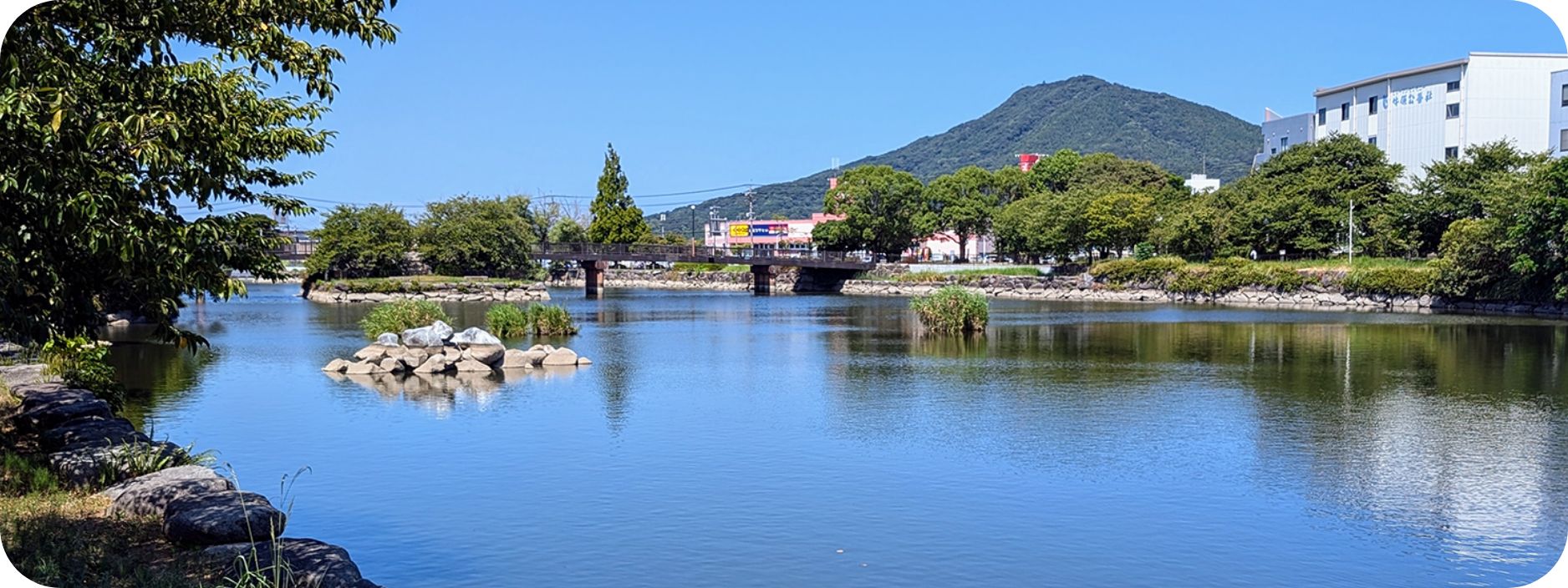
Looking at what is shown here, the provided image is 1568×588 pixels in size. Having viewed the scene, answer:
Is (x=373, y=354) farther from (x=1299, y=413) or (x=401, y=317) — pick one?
(x=1299, y=413)

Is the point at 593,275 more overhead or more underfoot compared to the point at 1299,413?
more overhead

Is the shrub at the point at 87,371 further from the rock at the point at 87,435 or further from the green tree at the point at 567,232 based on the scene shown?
the green tree at the point at 567,232

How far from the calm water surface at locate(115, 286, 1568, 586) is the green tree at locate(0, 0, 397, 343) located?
3260mm

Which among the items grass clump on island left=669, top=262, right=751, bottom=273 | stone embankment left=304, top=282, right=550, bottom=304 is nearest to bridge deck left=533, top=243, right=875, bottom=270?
stone embankment left=304, top=282, right=550, bottom=304

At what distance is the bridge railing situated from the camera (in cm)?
7700

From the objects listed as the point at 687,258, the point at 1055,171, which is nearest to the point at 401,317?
the point at 687,258

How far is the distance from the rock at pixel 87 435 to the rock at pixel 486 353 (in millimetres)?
13364

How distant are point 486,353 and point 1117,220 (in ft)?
175

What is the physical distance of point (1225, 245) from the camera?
6538 cm

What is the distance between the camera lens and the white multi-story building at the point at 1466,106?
6016 centimetres

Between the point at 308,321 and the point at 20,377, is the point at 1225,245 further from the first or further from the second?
the point at 20,377

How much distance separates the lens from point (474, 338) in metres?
28.5

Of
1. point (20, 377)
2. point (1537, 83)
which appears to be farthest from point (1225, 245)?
point (20, 377)

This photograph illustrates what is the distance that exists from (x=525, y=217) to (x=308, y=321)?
5114 cm
